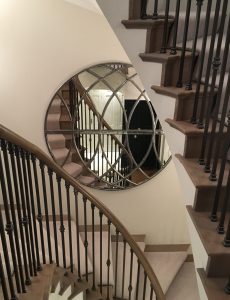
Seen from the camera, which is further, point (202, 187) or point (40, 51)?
point (40, 51)

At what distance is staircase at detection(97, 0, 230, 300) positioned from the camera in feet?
4.70

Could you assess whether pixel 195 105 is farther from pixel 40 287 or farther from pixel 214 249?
pixel 40 287

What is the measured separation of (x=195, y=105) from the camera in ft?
5.82

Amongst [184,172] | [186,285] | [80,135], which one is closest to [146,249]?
[186,285]

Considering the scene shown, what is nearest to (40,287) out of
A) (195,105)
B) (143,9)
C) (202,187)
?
(202,187)

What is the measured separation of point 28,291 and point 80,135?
2.17 m

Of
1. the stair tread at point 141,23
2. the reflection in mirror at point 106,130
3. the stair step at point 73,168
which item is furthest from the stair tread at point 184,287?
the stair tread at point 141,23

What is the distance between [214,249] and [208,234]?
9 centimetres

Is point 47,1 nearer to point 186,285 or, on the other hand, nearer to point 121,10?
point 121,10

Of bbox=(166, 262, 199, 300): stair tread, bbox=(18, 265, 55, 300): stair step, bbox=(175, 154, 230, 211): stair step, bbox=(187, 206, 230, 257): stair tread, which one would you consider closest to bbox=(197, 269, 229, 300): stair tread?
bbox=(187, 206, 230, 257): stair tread

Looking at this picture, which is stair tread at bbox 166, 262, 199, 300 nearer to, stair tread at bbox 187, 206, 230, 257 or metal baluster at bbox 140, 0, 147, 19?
stair tread at bbox 187, 206, 230, 257

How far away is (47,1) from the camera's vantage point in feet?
10.6

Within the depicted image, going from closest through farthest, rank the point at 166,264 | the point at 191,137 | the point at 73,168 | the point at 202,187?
the point at 202,187 < the point at 191,137 < the point at 73,168 < the point at 166,264

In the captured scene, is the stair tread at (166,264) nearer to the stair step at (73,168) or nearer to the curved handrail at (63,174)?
the curved handrail at (63,174)
